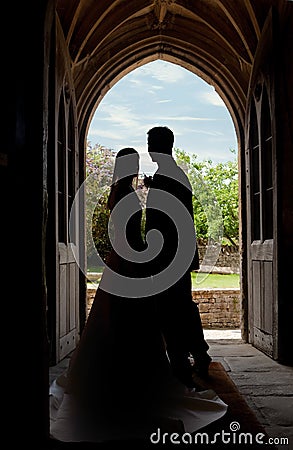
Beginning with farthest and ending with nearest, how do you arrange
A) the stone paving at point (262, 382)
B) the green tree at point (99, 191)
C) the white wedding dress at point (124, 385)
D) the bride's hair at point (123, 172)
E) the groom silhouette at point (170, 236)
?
the green tree at point (99, 191), the groom silhouette at point (170, 236), the bride's hair at point (123, 172), the stone paving at point (262, 382), the white wedding dress at point (124, 385)

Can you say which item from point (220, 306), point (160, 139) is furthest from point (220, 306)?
point (160, 139)

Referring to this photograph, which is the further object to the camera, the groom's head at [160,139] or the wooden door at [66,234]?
the wooden door at [66,234]

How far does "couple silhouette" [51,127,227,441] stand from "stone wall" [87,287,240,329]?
6.35 meters

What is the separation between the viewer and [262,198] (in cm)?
559

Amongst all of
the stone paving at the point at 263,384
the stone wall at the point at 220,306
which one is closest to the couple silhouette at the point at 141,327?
the stone paving at the point at 263,384

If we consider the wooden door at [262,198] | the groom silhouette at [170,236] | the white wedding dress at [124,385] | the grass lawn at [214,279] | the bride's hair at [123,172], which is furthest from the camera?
A: the grass lawn at [214,279]

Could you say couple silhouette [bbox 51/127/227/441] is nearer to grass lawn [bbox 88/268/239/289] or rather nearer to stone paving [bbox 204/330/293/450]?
stone paving [bbox 204/330/293/450]

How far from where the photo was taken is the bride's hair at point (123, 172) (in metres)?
3.49

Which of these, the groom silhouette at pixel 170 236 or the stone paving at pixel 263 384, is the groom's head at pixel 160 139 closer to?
the groom silhouette at pixel 170 236

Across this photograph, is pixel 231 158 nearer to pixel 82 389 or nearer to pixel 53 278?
pixel 53 278

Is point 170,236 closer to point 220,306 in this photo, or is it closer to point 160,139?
point 160,139

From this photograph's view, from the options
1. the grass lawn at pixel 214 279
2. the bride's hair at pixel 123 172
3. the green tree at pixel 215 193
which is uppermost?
the green tree at pixel 215 193

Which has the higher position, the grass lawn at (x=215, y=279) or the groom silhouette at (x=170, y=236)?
the groom silhouette at (x=170, y=236)

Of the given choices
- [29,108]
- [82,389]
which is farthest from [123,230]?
[29,108]
